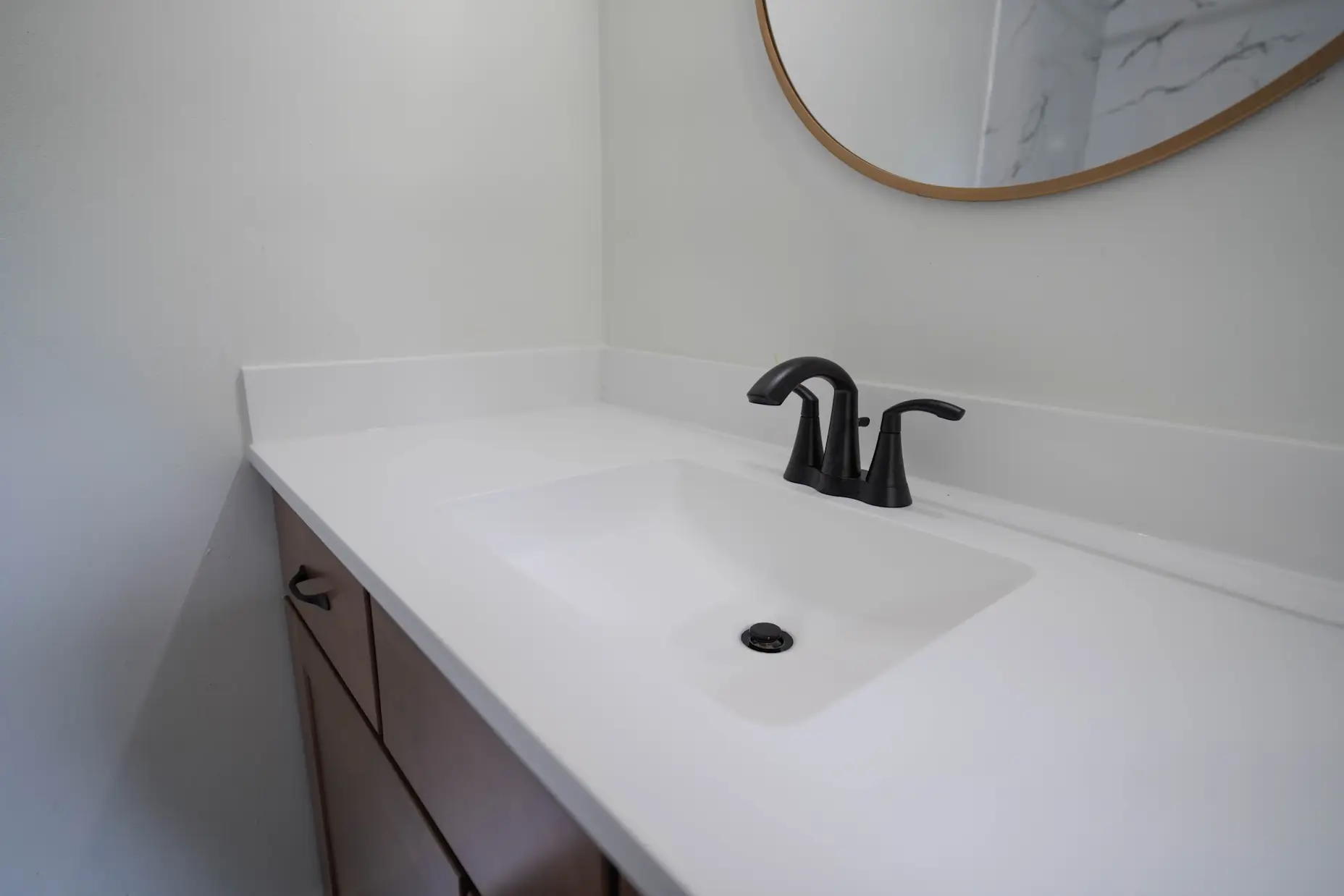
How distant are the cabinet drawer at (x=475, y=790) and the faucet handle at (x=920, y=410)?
47cm

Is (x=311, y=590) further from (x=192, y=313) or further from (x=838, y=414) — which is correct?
(x=838, y=414)

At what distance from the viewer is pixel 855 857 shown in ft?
0.85

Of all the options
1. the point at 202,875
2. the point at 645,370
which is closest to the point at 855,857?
the point at 645,370

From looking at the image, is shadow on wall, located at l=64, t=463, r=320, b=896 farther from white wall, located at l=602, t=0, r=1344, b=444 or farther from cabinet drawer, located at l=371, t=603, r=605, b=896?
white wall, located at l=602, t=0, r=1344, b=444

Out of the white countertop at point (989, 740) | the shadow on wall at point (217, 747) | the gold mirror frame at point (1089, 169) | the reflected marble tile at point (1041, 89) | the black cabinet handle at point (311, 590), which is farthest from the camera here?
the shadow on wall at point (217, 747)

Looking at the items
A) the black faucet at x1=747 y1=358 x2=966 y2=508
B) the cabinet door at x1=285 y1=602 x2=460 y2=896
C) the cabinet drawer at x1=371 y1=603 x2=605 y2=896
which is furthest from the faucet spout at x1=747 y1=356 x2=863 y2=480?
the cabinet door at x1=285 y1=602 x2=460 y2=896

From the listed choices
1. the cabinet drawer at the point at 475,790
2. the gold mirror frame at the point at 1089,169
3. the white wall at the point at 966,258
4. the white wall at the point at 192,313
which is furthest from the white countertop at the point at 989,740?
the white wall at the point at 192,313

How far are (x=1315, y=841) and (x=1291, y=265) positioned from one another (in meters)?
0.43

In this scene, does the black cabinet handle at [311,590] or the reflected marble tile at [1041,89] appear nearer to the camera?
the reflected marble tile at [1041,89]

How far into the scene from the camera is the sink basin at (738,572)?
0.56 m

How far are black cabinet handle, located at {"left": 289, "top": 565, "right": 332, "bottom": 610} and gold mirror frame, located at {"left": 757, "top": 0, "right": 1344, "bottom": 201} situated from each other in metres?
0.79

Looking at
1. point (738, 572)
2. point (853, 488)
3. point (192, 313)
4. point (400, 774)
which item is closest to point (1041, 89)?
point (853, 488)

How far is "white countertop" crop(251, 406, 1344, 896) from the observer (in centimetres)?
26

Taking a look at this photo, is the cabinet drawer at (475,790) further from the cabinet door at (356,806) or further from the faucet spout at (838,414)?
the faucet spout at (838,414)
